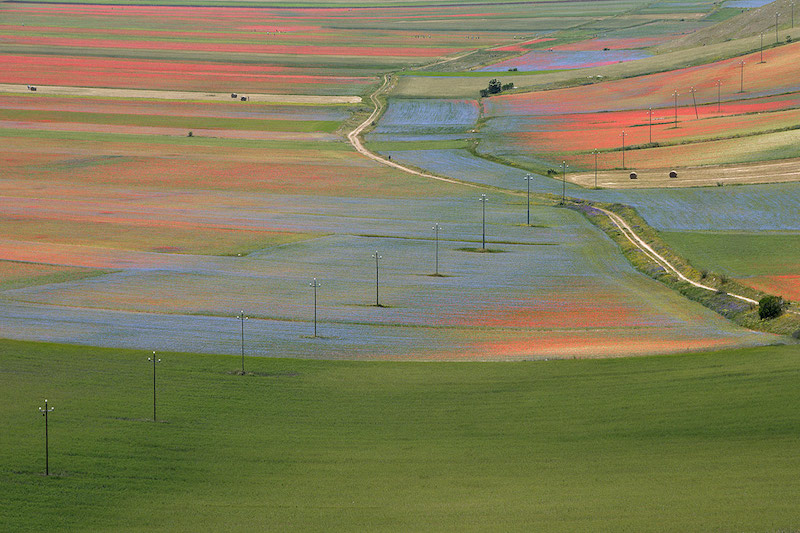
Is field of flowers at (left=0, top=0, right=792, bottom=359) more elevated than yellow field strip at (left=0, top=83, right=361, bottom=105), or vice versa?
yellow field strip at (left=0, top=83, right=361, bottom=105)

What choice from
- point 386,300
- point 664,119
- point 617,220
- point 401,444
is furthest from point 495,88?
point 401,444

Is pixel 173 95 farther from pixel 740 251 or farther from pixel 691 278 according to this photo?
pixel 691 278

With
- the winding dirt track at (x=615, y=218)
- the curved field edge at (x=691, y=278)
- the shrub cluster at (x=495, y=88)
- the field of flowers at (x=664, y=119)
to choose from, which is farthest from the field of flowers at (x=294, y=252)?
the shrub cluster at (x=495, y=88)

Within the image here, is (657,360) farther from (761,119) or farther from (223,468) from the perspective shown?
(761,119)

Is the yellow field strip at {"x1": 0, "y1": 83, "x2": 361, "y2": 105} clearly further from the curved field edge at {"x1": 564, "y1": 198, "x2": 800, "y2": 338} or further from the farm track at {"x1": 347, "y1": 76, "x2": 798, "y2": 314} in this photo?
the curved field edge at {"x1": 564, "y1": 198, "x2": 800, "y2": 338}

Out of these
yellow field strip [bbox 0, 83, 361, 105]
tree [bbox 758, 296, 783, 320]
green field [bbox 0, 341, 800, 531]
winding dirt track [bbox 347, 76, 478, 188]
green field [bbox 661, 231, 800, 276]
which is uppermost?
yellow field strip [bbox 0, 83, 361, 105]

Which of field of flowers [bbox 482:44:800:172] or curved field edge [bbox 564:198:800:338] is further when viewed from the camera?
field of flowers [bbox 482:44:800:172]

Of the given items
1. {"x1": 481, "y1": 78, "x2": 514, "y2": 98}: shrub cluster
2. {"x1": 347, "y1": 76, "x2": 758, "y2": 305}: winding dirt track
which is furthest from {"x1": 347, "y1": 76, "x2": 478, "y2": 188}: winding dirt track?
{"x1": 481, "y1": 78, "x2": 514, "y2": 98}: shrub cluster
